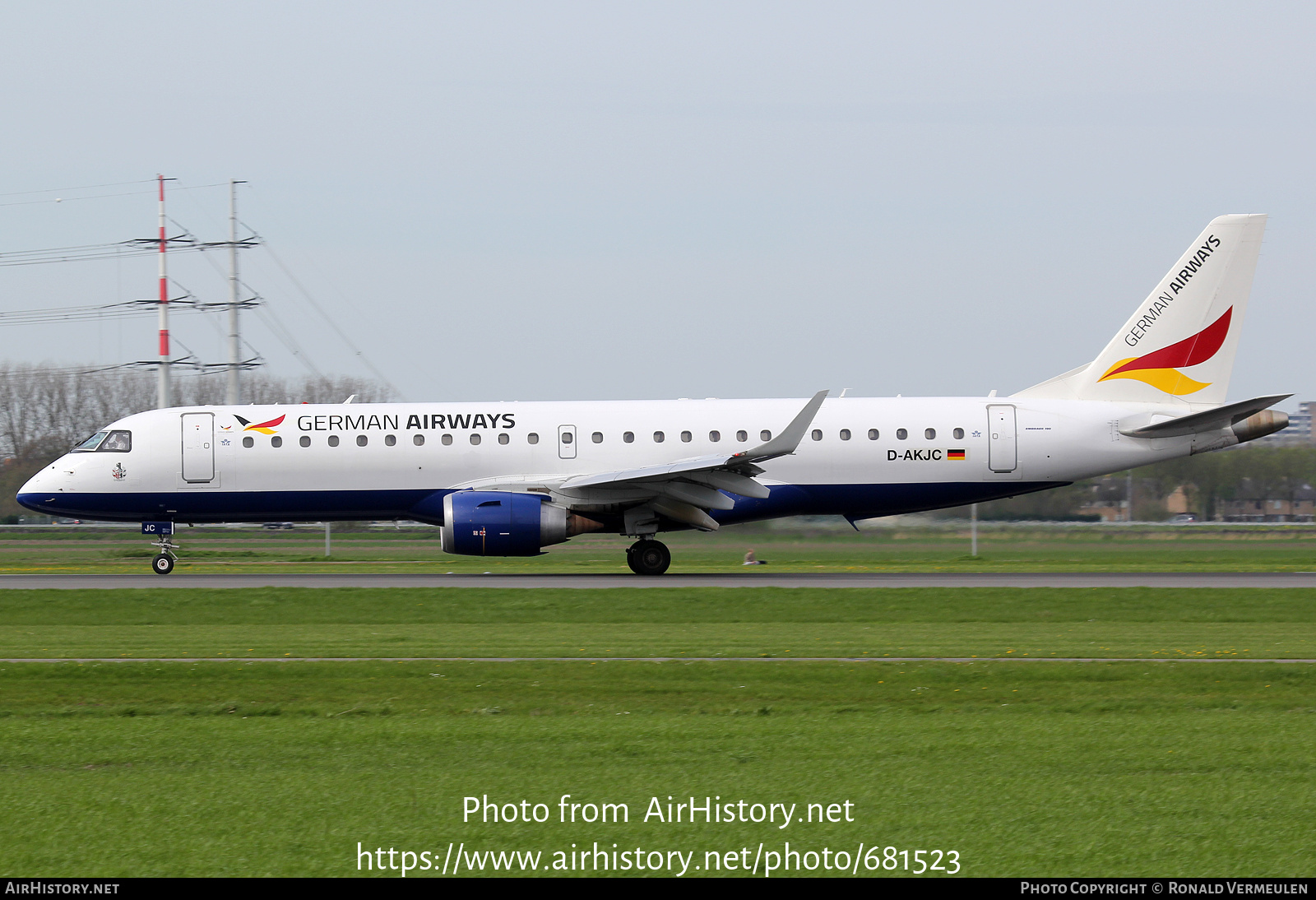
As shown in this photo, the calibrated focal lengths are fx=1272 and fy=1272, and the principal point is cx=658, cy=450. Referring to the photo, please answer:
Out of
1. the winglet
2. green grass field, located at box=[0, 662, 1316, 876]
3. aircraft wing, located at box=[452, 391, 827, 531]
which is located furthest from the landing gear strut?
green grass field, located at box=[0, 662, 1316, 876]

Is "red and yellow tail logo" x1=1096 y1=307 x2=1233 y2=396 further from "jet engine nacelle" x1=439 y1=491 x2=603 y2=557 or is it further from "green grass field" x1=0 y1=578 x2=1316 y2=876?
"jet engine nacelle" x1=439 y1=491 x2=603 y2=557

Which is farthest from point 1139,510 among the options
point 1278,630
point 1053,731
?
point 1053,731

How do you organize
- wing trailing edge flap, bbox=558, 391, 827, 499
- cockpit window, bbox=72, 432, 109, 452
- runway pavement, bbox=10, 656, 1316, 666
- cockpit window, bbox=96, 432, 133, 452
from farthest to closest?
cockpit window, bbox=72, 432, 109, 452 < cockpit window, bbox=96, 432, 133, 452 < wing trailing edge flap, bbox=558, 391, 827, 499 < runway pavement, bbox=10, 656, 1316, 666

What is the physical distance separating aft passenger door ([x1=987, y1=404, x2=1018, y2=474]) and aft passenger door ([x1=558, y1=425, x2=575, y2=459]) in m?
8.48

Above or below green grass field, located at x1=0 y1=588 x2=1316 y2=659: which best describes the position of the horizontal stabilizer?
above

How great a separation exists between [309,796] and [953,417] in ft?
68.5

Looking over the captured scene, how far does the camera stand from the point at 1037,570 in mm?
26938

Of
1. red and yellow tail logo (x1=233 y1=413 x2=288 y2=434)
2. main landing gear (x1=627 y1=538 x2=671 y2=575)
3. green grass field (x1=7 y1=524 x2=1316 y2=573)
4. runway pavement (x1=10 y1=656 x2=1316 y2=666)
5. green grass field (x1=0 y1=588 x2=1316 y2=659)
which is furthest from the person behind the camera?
green grass field (x1=7 y1=524 x2=1316 y2=573)

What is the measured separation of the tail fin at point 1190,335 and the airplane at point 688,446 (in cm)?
4

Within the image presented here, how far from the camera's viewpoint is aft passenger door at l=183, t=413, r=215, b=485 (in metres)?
26.4

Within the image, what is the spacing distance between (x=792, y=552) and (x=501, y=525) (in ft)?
33.6

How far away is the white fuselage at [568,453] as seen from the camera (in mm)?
25828

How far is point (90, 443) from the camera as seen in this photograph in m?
27.0

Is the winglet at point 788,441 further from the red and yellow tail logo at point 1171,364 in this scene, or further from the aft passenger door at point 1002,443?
the red and yellow tail logo at point 1171,364
